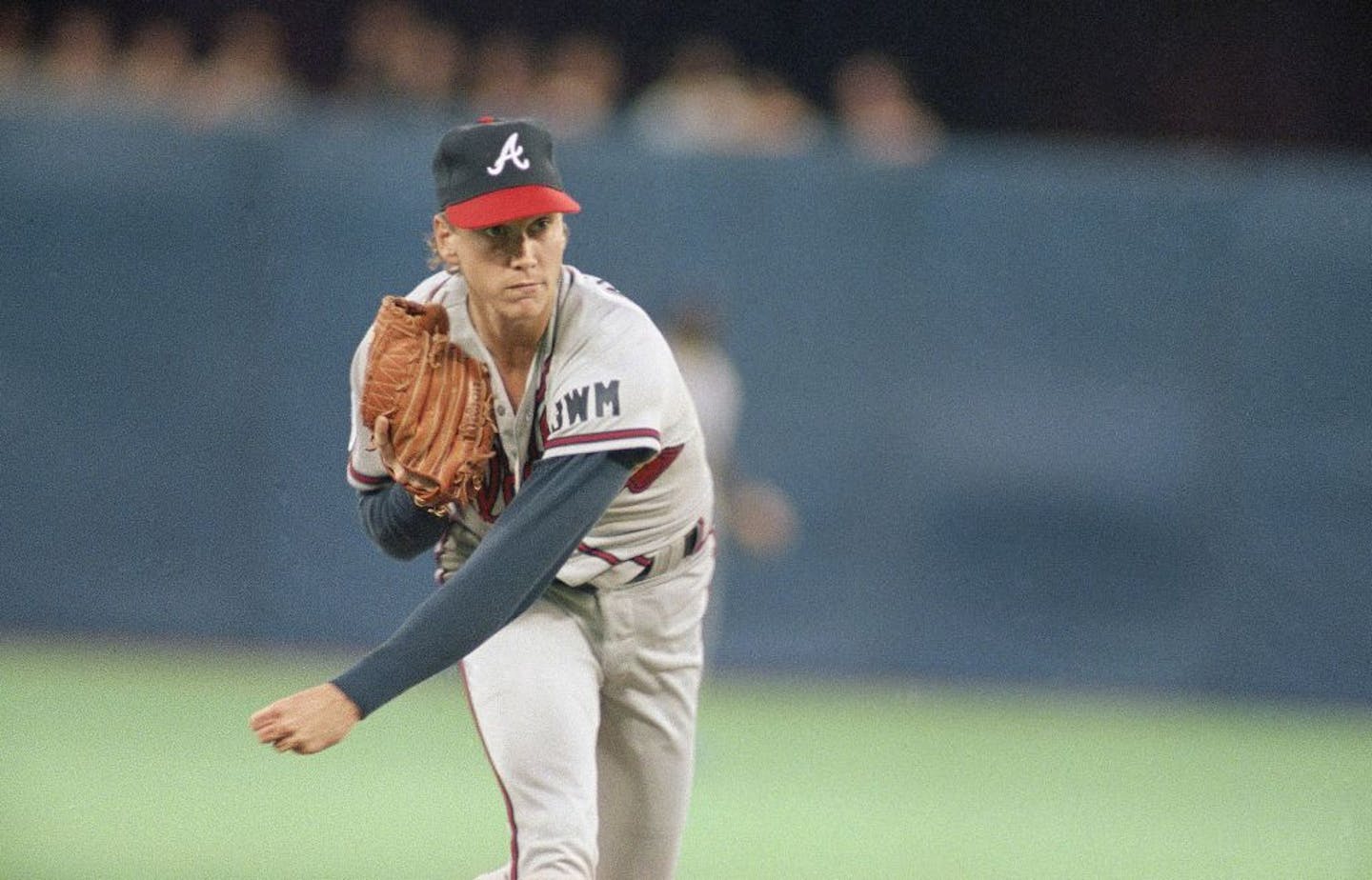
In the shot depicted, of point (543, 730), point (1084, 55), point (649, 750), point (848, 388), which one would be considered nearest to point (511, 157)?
point (543, 730)

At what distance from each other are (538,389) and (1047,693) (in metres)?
7.96

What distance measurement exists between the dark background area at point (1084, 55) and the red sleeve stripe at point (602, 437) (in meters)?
11.5

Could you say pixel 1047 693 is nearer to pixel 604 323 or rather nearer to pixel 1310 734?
pixel 1310 734

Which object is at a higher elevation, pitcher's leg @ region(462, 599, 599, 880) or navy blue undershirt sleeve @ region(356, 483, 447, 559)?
navy blue undershirt sleeve @ region(356, 483, 447, 559)

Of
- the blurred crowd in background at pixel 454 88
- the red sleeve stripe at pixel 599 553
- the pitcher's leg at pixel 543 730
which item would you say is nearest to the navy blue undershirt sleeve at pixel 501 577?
the pitcher's leg at pixel 543 730

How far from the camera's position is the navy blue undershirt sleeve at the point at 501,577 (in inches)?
161

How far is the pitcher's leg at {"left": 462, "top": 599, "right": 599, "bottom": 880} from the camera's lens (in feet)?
14.5

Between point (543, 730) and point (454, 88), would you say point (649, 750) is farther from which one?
point (454, 88)

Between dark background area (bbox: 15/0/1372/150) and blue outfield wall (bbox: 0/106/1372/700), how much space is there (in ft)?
13.1

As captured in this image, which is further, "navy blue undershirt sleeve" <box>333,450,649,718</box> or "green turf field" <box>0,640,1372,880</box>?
"green turf field" <box>0,640,1372,880</box>

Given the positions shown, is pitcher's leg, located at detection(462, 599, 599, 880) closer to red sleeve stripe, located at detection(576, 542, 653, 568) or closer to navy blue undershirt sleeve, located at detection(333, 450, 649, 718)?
red sleeve stripe, located at detection(576, 542, 653, 568)

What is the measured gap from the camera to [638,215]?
1213 cm

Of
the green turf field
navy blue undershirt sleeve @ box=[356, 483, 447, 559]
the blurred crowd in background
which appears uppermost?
the blurred crowd in background

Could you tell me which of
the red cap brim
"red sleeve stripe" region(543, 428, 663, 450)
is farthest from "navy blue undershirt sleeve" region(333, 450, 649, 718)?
the red cap brim
